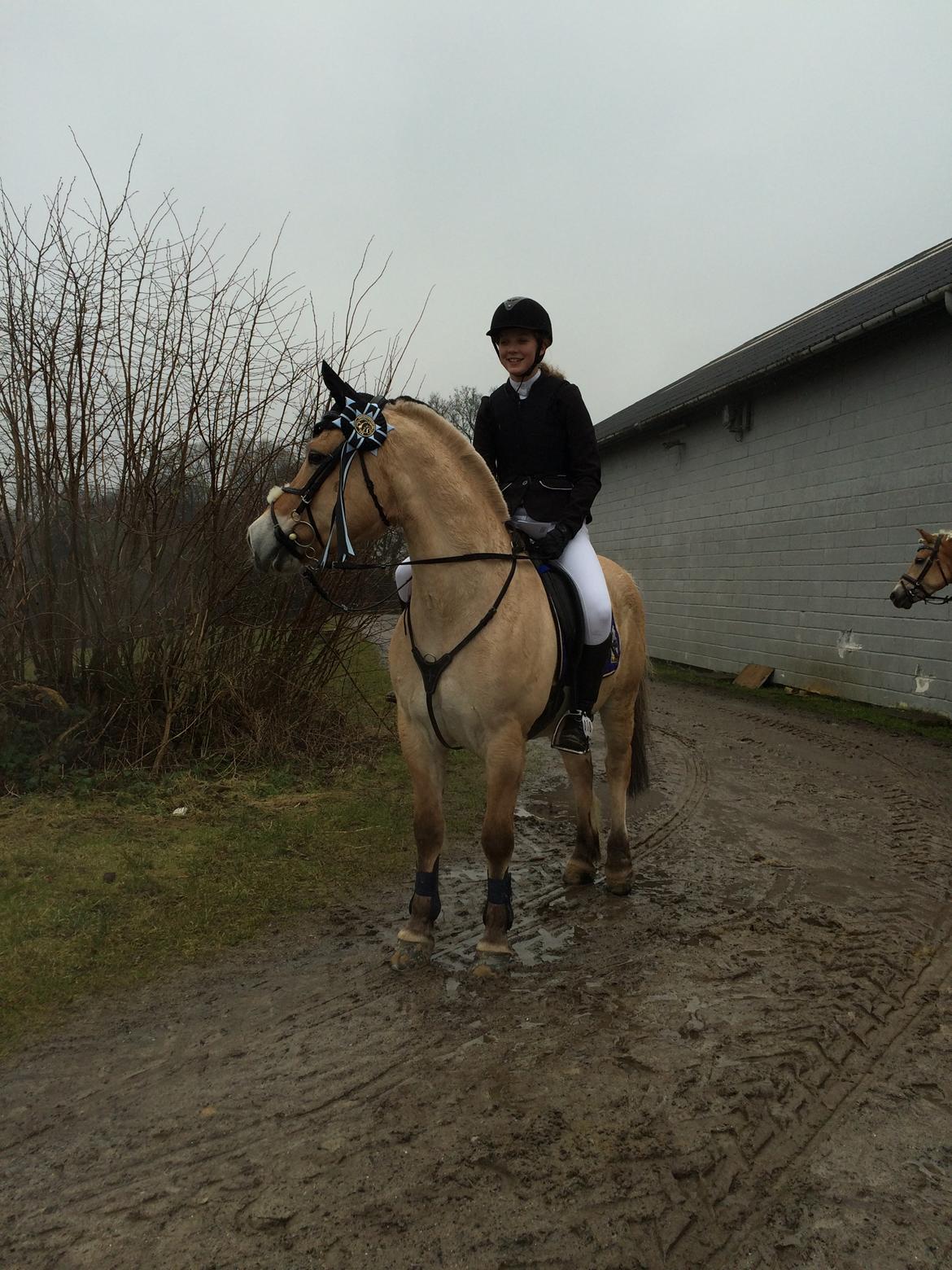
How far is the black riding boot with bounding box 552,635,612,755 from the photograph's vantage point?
390 cm

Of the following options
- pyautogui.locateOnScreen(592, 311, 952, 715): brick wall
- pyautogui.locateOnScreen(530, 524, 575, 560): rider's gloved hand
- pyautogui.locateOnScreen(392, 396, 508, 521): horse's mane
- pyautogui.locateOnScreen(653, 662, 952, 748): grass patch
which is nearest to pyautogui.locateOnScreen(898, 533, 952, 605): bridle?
pyautogui.locateOnScreen(592, 311, 952, 715): brick wall

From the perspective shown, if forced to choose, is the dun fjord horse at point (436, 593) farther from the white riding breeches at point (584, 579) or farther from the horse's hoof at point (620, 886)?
the horse's hoof at point (620, 886)

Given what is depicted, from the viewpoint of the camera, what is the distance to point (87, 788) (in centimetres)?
517

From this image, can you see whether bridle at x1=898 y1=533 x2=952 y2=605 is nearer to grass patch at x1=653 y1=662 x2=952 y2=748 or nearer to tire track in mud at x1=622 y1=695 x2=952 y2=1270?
grass patch at x1=653 y1=662 x2=952 y2=748

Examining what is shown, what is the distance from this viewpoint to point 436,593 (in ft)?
11.1

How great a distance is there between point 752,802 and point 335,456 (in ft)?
14.2

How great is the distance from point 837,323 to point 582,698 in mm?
9268

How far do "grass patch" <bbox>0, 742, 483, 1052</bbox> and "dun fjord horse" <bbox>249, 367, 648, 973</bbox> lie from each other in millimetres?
1071

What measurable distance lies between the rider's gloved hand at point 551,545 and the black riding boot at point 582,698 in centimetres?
49

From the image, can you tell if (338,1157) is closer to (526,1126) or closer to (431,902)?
(526,1126)

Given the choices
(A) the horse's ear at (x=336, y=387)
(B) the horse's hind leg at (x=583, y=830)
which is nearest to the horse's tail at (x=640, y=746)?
(B) the horse's hind leg at (x=583, y=830)

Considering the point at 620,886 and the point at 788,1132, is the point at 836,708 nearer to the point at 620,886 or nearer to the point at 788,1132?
the point at 620,886

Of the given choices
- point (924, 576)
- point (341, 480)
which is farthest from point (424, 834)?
point (924, 576)

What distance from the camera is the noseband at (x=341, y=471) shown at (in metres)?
3.18
